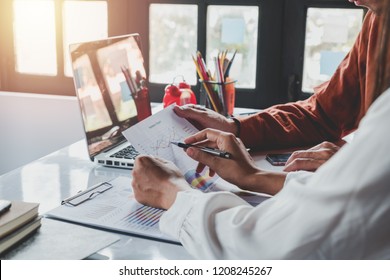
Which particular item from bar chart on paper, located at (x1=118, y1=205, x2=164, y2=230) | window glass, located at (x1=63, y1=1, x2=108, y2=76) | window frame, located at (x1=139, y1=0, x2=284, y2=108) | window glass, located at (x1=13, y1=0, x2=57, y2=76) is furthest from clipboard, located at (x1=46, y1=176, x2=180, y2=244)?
window glass, located at (x1=13, y1=0, x2=57, y2=76)

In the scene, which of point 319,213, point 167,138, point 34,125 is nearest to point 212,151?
point 167,138

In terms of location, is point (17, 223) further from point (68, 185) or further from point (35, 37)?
point (35, 37)

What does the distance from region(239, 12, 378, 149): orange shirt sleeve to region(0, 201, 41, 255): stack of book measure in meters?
0.75

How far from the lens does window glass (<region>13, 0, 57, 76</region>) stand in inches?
96.7

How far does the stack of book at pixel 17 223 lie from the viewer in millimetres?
874

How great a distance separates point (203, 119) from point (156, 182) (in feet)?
1.49

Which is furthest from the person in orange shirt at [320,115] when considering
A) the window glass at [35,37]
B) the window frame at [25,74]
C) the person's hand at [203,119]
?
the window glass at [35,37]

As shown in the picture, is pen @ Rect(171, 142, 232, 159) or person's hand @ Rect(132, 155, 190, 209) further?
pen @ Rect(171, 142, 232, 159)

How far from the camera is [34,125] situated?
7.88 ft

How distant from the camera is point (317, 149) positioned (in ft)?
4.46

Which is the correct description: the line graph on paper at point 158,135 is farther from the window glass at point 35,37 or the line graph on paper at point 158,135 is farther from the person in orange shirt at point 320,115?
the window glass at point 35,37

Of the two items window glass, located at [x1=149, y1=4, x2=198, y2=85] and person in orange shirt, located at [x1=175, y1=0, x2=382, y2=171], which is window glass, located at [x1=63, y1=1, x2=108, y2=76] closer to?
window glass, located at [x1=149, y1=4, x2=198, y2=85]

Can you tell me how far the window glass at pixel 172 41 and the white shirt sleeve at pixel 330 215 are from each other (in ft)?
5.27

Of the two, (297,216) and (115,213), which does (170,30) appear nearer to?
(115,213)
